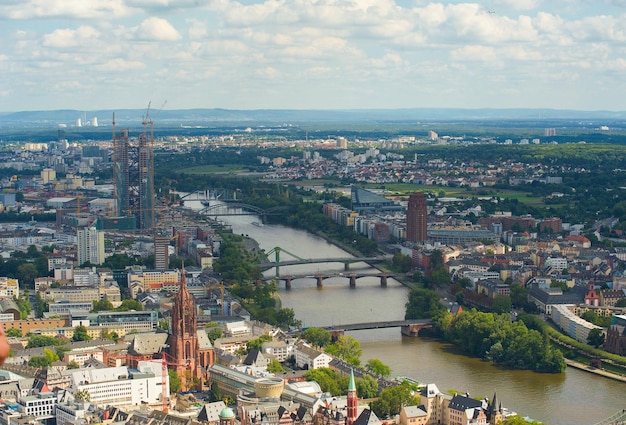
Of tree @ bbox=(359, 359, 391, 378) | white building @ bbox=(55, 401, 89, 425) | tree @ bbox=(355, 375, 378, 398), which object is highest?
white building @ bbox=(55, 401, 89, 425)

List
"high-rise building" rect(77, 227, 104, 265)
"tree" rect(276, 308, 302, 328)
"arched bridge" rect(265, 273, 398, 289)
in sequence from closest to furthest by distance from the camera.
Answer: "tree" rect(276, 308, 302, 328) → "arched bridge" rect(265, 273, 398, 289) → "high-rise building" rect(77, 227, 104, 265)

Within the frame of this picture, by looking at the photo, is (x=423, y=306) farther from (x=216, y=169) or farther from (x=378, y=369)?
(x=216, y=169)

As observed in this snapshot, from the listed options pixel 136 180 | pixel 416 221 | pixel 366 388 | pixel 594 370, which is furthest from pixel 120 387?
pixel 136 180

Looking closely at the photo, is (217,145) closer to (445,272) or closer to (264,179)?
(264,179)

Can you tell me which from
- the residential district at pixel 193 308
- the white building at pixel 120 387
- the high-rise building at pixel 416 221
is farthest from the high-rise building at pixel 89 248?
the white building at pixel 120 387

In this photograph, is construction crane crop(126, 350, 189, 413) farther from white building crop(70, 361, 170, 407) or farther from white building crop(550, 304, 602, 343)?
white building crop(550, 304, 602, 343)

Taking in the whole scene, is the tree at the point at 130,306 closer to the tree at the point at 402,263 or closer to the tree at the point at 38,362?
the tree at the point at 38,362

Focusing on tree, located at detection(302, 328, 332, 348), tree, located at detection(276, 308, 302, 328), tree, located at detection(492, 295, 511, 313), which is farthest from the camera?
tree, located at detection(492, 295, 511, 313)

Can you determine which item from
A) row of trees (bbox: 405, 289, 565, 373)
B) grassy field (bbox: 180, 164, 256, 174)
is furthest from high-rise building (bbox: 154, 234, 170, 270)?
grassy field (bbox: 180, 164, 256, 174)
